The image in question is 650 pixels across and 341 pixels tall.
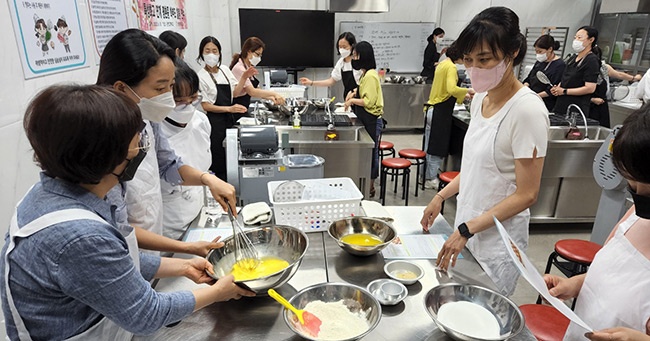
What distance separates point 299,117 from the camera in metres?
3.76

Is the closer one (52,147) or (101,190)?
(52,147)

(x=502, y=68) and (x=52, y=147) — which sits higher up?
(x=502, y=68)

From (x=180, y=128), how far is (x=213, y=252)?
89cm

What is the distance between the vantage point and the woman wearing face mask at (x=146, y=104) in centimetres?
126

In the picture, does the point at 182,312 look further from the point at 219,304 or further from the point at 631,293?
the point at 631,293

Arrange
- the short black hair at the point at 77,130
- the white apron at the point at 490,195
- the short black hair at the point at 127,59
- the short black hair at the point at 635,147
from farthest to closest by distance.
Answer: the white apron at the point at 490,195 → the short black hair at the point at 127,59 → the short black hair at the point at 635,147 → the short black hair at the point at 77,130

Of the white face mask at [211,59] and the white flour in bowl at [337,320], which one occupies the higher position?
the white face mask at [211,59]

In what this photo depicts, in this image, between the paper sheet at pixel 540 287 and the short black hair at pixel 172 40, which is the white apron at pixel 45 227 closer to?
the paper sheet at pixel 540 287

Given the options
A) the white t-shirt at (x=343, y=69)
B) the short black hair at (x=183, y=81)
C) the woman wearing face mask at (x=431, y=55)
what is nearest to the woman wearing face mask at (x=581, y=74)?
the white t-shirt at (x=343, y=69)

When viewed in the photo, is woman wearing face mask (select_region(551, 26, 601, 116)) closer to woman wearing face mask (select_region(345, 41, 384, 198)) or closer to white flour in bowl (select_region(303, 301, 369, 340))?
woman wearing face mask (select_region(345, 41, 384, 198))

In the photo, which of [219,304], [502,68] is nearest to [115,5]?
[219,304]

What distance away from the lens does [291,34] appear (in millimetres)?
6629

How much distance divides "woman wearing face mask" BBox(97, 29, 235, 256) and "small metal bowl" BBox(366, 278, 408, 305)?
0.58 metres

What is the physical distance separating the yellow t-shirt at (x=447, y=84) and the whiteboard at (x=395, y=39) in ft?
9.99
